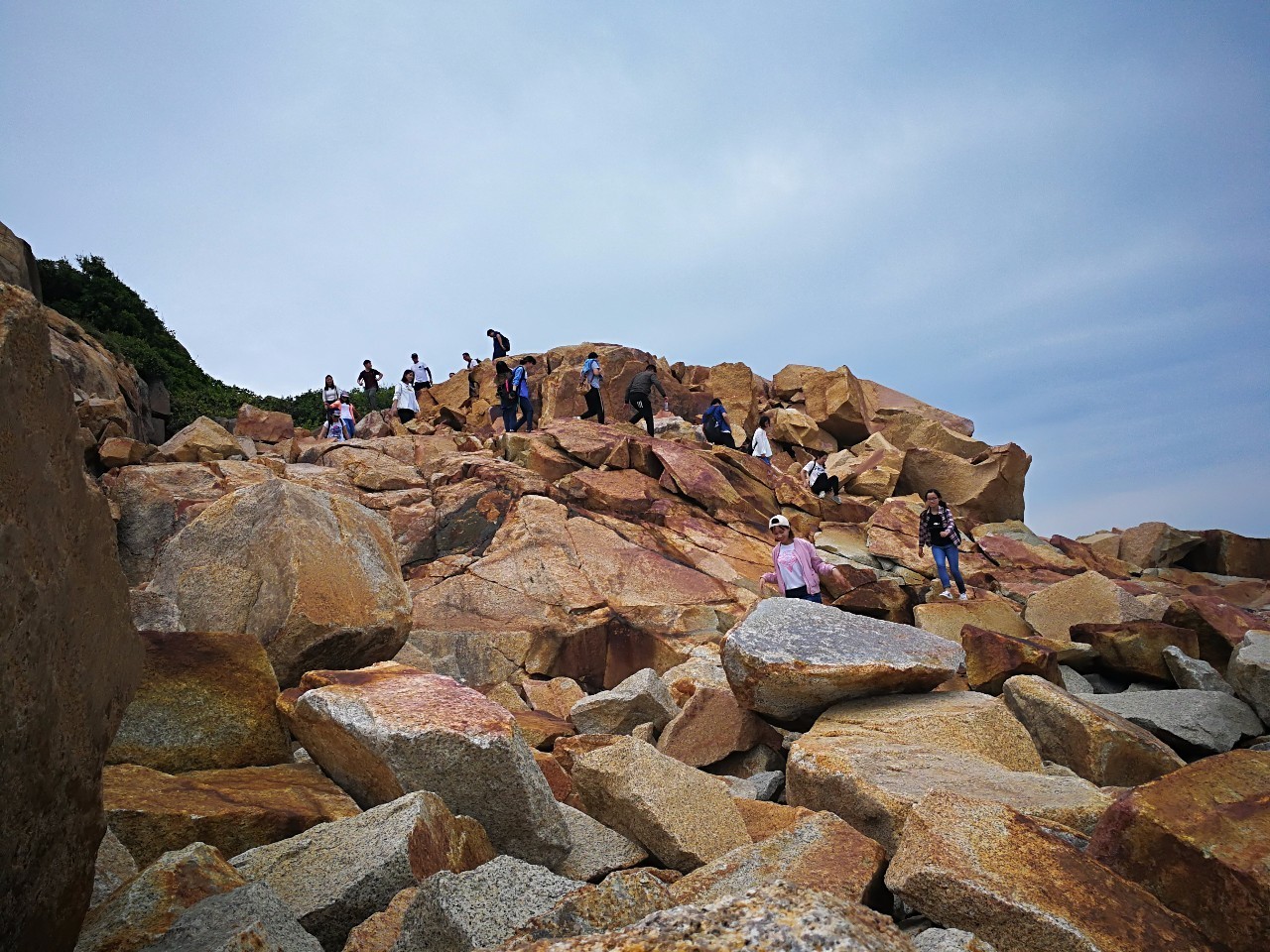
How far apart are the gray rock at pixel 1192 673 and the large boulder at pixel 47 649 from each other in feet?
33.3

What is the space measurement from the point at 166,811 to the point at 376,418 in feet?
83.4

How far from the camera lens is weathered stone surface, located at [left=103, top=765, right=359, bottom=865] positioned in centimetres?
402

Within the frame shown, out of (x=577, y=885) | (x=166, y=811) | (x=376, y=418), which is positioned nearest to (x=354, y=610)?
(x=166, y=811)

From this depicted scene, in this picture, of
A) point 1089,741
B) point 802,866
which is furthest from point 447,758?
point 1089,741

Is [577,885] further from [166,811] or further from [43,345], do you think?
[43,345]

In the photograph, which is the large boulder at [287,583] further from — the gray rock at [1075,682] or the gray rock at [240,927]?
the gray rock at [1075,682]

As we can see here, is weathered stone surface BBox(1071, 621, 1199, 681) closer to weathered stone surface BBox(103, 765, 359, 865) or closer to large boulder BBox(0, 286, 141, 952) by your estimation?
weathered stone surface BBox(103, 765, 359, 865)

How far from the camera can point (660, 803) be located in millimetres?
4707

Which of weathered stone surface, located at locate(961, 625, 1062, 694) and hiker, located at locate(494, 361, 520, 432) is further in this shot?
hiker, located at locate(494, 361, 520, 432)

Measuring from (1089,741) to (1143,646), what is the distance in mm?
4727

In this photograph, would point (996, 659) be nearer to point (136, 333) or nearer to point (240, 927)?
point (240, 927)

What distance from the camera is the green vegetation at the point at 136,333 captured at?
3056cm

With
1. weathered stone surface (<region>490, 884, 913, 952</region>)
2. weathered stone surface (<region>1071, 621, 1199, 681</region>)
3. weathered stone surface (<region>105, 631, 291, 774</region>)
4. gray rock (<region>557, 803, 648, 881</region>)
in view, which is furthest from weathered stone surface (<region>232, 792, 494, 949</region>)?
weathered stone surface (<region>1071, 621, 1199, 681</region>)

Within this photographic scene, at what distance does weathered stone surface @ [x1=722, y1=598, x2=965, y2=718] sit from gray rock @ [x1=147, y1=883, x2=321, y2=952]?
158 inches
